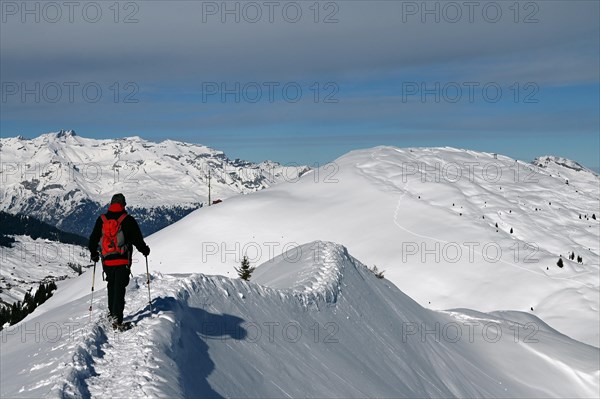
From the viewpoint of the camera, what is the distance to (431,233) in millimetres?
61719

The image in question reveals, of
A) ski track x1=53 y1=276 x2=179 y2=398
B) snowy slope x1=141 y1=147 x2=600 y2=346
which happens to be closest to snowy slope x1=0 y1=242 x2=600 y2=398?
ski track x1=53 y1=276 x2=179 y2=398

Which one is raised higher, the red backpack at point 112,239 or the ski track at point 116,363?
the red backpack at point 112,239

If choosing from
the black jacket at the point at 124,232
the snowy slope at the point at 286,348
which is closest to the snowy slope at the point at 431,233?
the snowy slope at the point at 286,348

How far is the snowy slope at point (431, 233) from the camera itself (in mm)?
49094

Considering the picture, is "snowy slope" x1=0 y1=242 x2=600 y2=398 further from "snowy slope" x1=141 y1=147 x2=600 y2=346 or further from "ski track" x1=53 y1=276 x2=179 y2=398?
"snowy slope" x1=141 y1=147 x2=600 y2=346

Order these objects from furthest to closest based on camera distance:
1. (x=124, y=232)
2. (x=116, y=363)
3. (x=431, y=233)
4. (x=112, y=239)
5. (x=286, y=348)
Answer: (x=431, y=233) → (x=286, y=348) → (x=124, y=232) → (x=112, y=239) → (x=116, y=363)

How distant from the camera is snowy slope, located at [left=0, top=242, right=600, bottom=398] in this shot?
964 cm

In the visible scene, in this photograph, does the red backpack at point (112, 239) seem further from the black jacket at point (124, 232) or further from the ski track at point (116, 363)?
the ski track at point (116, 363)

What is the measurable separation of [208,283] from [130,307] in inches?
91.3

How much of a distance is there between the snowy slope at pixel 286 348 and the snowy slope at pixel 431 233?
19.2m

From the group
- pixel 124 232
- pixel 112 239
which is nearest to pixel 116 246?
pixel 112 239

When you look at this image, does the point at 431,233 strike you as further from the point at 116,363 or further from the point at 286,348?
the point at 116,363

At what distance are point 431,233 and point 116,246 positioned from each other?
174ft

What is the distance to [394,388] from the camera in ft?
53.0
